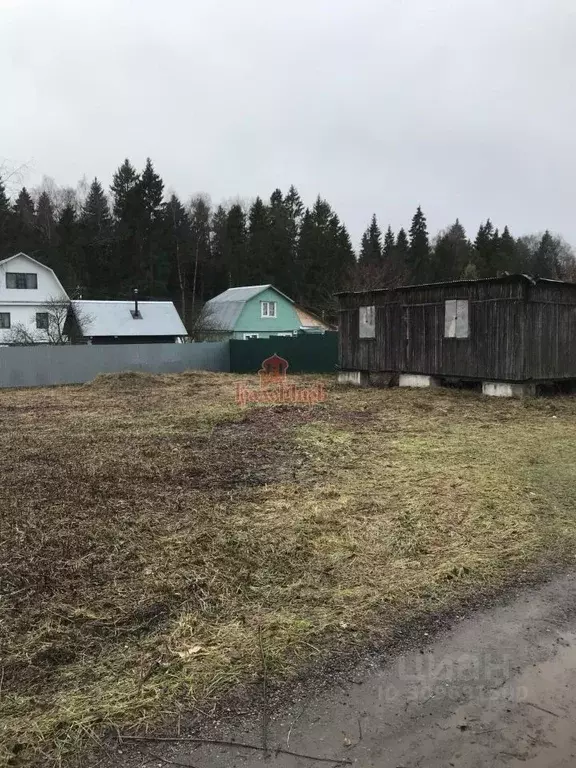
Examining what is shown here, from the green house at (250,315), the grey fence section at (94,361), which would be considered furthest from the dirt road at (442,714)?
the green house at (250,315)

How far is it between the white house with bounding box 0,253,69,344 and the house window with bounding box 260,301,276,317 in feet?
40.6

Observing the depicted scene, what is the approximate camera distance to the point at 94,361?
73.6ft

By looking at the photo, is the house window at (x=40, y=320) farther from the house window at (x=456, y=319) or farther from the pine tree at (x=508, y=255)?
the pine tree at (x=508, y=255)

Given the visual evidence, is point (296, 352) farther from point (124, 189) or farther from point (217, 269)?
point (124, 189)

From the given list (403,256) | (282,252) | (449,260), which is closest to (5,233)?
(282,252)

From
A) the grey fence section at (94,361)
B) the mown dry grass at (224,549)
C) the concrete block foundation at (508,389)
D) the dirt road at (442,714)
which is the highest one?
the grey fence section at (94,361)

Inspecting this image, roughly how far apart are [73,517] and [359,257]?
49564 millimetres

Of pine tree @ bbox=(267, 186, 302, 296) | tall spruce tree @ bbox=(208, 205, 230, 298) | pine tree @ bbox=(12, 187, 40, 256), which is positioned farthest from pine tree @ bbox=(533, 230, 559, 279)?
A: pine tree @ bbox=(12, 187, 40, 256)

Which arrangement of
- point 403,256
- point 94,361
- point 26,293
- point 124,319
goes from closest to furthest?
point 94,361
point 124,319
point 26,293
point 403,256

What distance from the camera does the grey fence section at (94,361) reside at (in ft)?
68.3

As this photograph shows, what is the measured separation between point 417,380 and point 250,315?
24.2 metres

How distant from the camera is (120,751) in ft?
6.92

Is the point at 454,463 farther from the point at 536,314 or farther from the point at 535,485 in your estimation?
the point at 536,314

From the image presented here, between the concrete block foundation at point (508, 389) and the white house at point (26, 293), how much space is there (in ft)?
92.8
